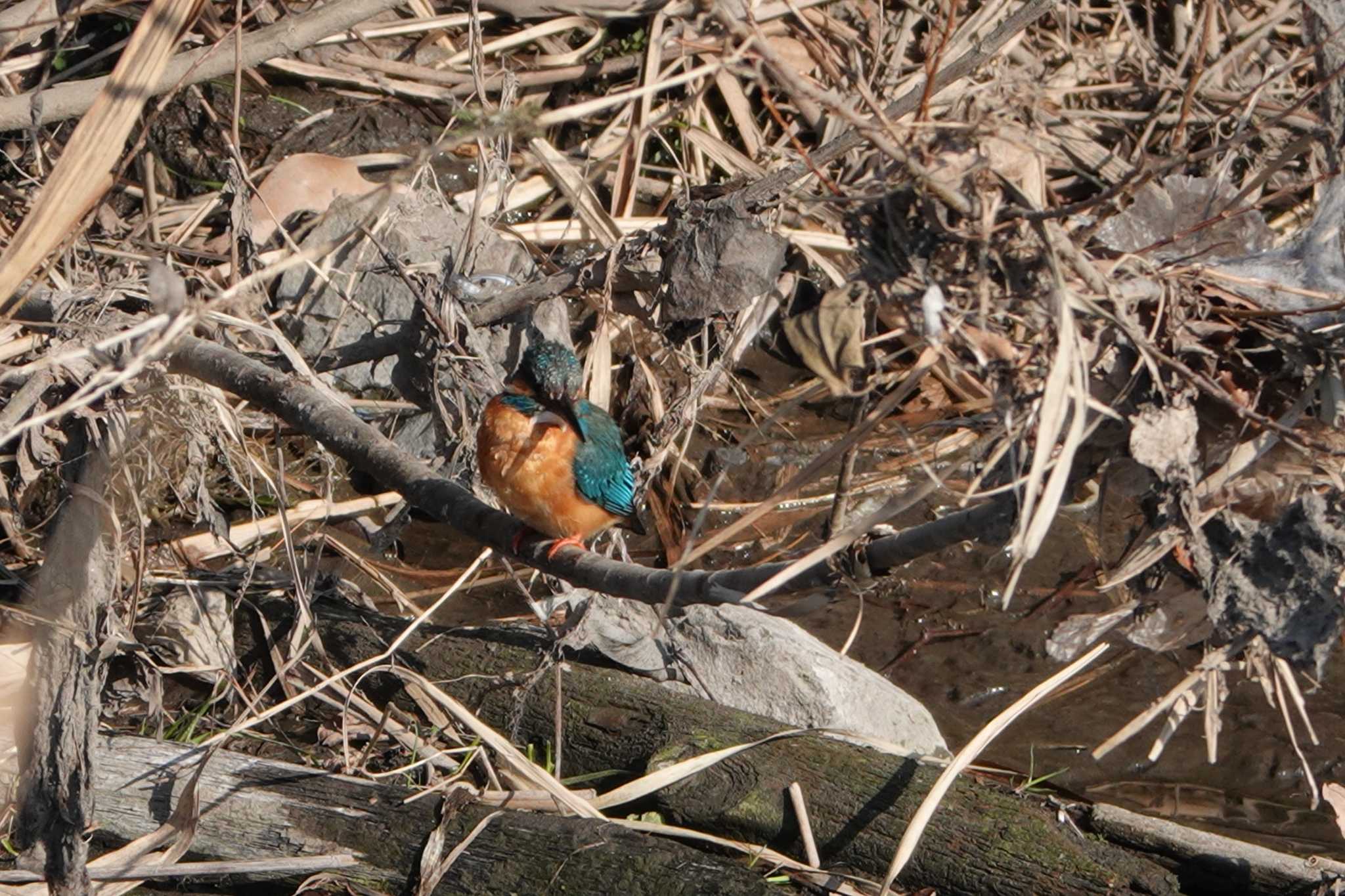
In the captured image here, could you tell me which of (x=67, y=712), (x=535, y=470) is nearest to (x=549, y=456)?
(x=535, y=470)

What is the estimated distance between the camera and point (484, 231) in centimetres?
464

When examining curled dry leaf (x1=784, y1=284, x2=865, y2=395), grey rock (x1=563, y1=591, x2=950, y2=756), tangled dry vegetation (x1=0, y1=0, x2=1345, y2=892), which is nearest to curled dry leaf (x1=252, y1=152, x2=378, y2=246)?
tangled dry vegetation (x1=0, y1=0, x2=1345, y2=892)

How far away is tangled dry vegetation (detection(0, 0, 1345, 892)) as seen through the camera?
1.82m

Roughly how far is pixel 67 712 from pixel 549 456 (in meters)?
1.39

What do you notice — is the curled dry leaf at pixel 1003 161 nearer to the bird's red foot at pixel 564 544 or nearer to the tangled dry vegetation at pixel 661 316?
the tangled dry vegetation at pixel 661 316

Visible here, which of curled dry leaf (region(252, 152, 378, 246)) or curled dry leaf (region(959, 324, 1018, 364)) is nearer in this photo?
curled dry leaf (region(959, 324, 1018, 364))

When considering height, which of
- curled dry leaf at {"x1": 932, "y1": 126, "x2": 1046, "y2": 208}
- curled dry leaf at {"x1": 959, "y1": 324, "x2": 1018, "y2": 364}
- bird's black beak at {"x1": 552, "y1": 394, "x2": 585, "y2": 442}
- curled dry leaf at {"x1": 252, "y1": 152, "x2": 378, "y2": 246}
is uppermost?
curled dry leaf at {"x1": 252, "y1": 152, "x2": 378, "y2": 246}

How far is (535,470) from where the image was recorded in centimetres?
356

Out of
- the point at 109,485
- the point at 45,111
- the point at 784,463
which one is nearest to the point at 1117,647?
the point at 784,463

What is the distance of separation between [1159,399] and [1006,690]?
2.96 meters

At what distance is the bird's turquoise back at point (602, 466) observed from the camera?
371 centimetres

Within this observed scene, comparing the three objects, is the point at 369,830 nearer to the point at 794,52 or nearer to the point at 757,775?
the point at 757,775

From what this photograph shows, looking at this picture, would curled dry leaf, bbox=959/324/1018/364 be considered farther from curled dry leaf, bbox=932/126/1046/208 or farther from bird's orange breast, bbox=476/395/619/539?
bird's orange breast, bbox=476/395/619/539

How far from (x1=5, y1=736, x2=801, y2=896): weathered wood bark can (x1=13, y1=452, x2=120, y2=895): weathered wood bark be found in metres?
0.20
